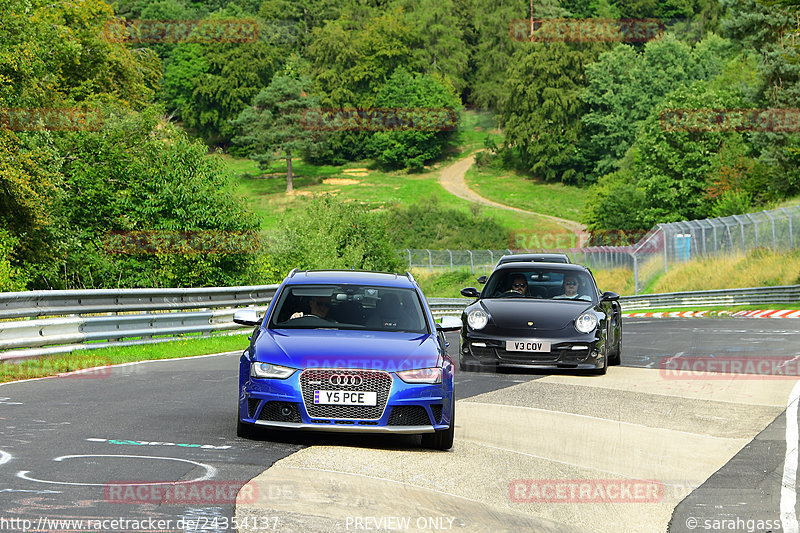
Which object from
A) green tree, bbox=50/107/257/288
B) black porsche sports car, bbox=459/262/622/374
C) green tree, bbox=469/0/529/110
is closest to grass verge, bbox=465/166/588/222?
green tree, bbox=469/0/529/110

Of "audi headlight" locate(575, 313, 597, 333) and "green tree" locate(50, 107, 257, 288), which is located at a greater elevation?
"audi headlight" locate(575, 313, 597, 333)

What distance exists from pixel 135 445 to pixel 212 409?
8.45ft

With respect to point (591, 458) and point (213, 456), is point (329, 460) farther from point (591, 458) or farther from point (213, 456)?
point (591, 458)

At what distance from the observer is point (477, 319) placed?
1552cm

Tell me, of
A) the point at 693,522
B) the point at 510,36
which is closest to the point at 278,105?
the point at 510,36

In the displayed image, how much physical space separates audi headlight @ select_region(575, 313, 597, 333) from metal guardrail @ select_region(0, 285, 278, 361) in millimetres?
7004

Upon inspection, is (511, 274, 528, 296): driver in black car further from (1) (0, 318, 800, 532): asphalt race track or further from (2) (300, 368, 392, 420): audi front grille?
(2) (300, 368, 392, 420): audi front grille

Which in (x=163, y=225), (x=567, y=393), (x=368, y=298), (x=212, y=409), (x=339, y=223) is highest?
(x=368, y=298)

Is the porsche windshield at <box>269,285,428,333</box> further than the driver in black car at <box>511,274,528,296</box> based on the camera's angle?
No

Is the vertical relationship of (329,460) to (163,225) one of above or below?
above

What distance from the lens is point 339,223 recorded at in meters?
68.3

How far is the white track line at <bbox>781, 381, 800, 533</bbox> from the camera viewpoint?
688cm

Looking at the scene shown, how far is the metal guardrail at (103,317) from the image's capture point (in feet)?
49.0

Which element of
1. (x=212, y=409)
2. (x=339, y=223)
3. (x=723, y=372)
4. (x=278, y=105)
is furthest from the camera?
(x=278, y=105)
